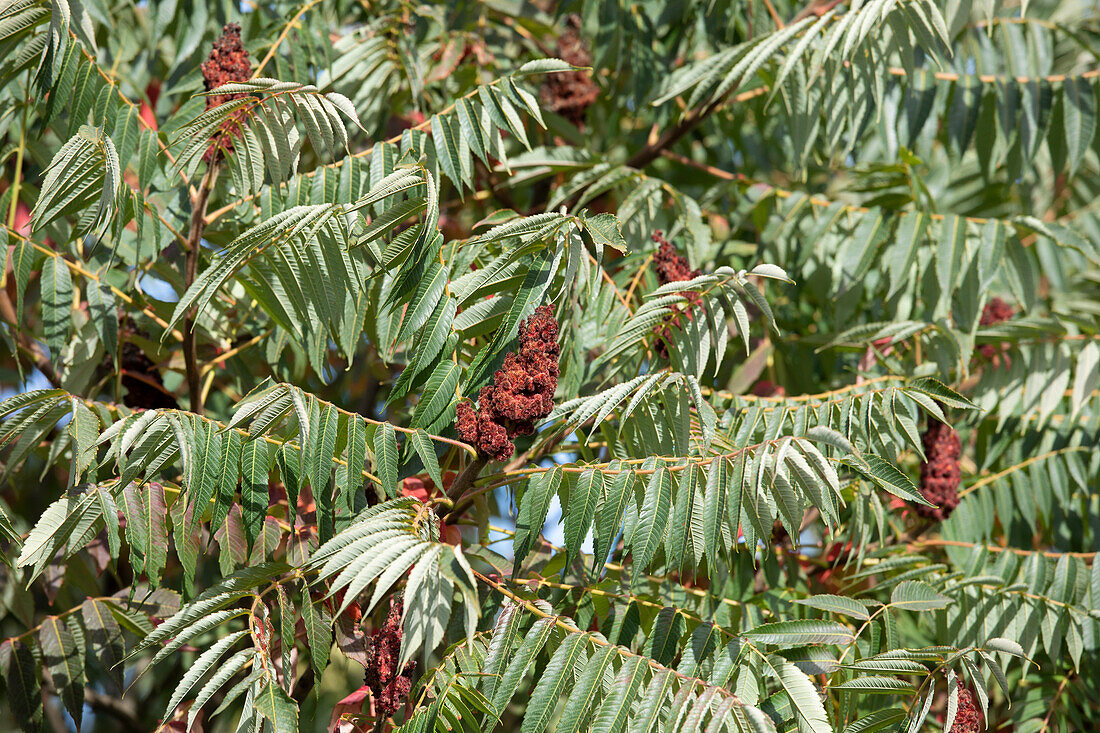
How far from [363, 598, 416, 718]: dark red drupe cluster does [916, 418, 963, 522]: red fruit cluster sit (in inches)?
74.3

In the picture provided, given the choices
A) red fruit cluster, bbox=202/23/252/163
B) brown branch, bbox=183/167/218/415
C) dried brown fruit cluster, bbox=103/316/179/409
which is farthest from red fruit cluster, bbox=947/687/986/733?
dried brown fruit cluster, bbox=103/316/179/409

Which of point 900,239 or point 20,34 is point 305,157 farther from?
point 900,239

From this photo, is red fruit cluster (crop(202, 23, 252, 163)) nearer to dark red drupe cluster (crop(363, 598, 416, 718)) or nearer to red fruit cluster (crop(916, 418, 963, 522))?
dark red drupe cluster (crop(363, 598, 416, 718))

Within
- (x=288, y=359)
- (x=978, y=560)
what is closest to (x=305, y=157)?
(x=288, y=359)

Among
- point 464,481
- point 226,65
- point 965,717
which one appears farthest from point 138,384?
point 965,717

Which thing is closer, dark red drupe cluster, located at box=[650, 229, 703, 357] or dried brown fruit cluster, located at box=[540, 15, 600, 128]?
dark red drupe cluster, located at box=[650, 229, 703, 357]

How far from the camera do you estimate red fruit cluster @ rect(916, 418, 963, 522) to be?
10.3ft

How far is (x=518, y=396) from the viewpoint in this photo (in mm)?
1997

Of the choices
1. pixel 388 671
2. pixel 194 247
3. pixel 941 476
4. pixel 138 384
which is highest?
pixel 194 247

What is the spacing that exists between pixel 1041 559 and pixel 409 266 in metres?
2.19

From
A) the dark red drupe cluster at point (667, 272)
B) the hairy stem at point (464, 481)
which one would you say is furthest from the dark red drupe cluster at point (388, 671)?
the dark red drupe cluster at point (667, 272)

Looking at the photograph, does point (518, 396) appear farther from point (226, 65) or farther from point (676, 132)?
point (676, 132)

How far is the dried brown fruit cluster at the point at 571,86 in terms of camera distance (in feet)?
13.5

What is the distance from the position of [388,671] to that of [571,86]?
9.22ft
